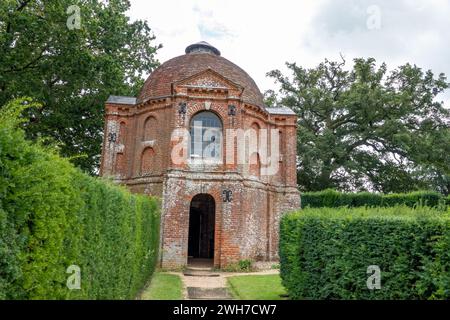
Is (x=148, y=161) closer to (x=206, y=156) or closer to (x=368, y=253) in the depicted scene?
(x=206, y=156)

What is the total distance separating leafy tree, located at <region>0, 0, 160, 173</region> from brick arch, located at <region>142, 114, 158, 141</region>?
2693mm

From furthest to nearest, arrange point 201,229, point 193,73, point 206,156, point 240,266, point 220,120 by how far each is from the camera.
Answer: point 201,229 → point 193,73 → point 220,120 → point 206,156 → point 240,266

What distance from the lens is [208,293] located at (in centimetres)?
1186

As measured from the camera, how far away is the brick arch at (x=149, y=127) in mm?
20639

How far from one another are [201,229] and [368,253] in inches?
681

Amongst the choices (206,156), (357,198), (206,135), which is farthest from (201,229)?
(357,198)

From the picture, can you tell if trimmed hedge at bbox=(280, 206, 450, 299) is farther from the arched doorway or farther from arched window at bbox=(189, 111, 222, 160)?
the arched doorway

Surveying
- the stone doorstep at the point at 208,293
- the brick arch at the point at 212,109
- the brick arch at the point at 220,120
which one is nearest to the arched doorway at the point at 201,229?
the brick arch at the point at 220,120

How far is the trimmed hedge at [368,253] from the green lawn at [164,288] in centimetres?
341

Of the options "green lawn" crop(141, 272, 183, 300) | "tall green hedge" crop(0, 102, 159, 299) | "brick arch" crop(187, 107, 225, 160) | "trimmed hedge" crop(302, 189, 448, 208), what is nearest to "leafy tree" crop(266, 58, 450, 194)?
"trimmed hedge" crop(302, 189, 448, 208)

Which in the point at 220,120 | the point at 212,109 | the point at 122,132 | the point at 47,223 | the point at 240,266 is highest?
the point at 212,109

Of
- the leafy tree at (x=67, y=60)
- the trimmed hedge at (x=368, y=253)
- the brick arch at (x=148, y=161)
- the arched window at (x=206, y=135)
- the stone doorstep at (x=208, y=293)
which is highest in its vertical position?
the leafy tree at (x=67, y=60)

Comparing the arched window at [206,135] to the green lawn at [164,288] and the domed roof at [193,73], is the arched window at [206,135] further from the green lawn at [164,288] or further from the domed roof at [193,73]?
the green lawn at [164,288]
